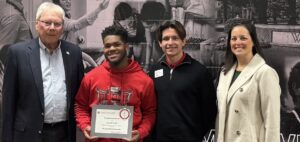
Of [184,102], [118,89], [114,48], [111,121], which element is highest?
[114,48]

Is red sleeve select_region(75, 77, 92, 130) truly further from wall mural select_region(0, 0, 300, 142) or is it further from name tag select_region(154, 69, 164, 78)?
wall mural select_region(0, 0, 300, 142)

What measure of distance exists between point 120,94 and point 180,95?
1.39 feet

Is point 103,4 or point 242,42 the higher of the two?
point 103,4

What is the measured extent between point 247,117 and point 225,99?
0.20 metres

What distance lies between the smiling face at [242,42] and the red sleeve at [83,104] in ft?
3.58

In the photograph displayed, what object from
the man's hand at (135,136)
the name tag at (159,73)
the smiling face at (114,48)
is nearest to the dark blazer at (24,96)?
the smiling face at (114,48)

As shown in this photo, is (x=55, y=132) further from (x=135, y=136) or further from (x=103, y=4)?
(x=103, y=4)

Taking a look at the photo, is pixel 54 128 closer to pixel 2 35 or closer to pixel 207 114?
pixel 207 114

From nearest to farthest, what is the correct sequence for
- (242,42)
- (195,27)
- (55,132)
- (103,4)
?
1. (242,42)
2. (55,132)
3. (195,27)
4. (103,4)

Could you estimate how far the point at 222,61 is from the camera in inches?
135

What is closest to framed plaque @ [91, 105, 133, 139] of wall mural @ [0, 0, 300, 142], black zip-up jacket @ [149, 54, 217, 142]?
black zip-up jacket @ [149, 54, 217, 142]

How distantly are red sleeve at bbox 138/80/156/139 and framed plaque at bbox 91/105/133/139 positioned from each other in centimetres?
13

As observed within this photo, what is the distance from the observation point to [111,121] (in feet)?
8.54

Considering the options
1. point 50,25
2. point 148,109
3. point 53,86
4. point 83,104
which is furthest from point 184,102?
point 50,25
